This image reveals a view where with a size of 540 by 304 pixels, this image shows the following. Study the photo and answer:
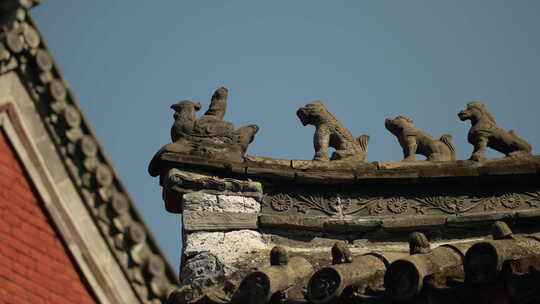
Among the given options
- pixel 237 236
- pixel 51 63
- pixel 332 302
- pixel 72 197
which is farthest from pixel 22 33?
pixel 237 236

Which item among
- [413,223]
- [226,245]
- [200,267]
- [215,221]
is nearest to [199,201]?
[215,221]

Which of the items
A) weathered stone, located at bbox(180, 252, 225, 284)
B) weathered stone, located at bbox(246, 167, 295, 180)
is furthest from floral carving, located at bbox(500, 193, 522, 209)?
weathered stone, located at bbox(180, 252, 225, 284)

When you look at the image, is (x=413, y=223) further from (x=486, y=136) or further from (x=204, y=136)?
(x=204, y=136)

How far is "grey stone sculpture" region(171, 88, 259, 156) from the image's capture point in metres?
15.3

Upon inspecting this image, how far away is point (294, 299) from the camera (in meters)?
12.2

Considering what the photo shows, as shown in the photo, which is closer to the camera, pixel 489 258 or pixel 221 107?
pixel 489 258

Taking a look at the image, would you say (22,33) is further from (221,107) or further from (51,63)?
(221,107)

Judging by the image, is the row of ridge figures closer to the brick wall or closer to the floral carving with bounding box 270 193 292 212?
the floral carving with bounding box 270 193 292 212

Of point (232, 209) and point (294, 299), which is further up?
point (232, 209)

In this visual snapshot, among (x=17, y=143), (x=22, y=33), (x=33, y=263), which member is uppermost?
(x=22, y=33)

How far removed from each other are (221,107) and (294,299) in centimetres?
418

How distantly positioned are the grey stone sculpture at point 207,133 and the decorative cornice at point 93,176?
202 inches

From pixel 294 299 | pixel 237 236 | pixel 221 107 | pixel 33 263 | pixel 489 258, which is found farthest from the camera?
pixel 221 107

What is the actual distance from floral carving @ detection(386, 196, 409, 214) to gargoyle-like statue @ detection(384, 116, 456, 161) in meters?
0.55
